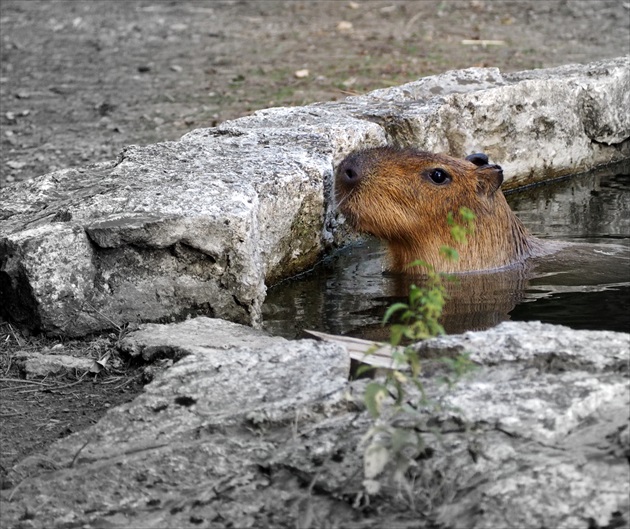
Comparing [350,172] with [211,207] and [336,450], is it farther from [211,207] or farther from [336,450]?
[336,450]

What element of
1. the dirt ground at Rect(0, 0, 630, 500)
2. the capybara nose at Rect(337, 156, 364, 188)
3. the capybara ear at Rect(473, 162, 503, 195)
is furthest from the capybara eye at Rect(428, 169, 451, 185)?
the dirt ground at Rect(0, 0, 630, 500)

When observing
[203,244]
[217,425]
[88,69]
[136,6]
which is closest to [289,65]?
[88,69]

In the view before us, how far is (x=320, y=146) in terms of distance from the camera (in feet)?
17.0

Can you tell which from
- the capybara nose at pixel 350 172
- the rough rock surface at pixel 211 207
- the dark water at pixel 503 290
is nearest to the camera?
the rough rock surface at pixel 211 207

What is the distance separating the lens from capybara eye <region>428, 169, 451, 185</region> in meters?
5.28

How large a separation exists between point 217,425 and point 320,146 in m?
2.40

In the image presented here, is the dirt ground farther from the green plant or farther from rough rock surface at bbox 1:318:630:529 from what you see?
the green plant

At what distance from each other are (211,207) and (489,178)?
1642 millimetres

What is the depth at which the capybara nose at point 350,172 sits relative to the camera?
17.0ft

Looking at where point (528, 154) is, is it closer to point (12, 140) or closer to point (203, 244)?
point (203, 244)

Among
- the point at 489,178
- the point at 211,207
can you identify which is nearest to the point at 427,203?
the point at 489,178

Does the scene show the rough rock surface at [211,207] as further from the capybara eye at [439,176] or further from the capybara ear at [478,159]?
the capybara ear at [478,159]

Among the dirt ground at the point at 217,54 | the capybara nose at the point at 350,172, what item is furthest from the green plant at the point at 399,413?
the dirt ground at the point at 217,54

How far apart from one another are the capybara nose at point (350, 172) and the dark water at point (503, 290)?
1.54 ft
